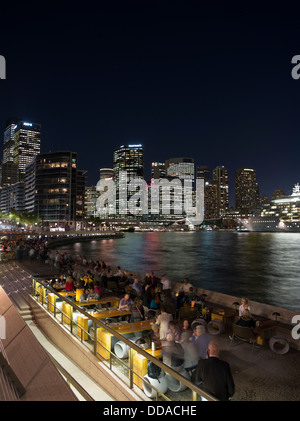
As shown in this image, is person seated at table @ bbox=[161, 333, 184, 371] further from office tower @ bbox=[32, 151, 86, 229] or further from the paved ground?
office tower @ bbox=[32, 151, 86, 229]

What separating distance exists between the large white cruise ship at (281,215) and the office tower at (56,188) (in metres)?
105

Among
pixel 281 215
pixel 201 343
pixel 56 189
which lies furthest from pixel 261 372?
pixel 281 215

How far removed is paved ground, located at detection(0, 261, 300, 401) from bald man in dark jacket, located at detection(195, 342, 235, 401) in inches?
63.4

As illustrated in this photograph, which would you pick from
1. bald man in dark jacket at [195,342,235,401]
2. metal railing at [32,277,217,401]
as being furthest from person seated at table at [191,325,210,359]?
bald man in dark jacket at [195,342,235,401]

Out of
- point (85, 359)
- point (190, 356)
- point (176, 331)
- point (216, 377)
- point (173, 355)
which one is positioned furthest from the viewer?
point (85, 359)

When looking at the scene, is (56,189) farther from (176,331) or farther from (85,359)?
(176,331)

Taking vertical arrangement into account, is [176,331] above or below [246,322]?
above

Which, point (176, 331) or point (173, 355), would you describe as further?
point (176, 331)

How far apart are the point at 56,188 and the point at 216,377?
145426 mm

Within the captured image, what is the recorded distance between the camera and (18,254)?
26453 millimetres

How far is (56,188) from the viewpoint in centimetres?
14200

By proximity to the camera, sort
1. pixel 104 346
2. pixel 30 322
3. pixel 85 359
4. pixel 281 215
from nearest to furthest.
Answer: pixel 104 346 → pixel 85 359 → pixel 30 322 → pixel 281 215

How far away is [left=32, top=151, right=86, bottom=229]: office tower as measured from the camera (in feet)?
462
